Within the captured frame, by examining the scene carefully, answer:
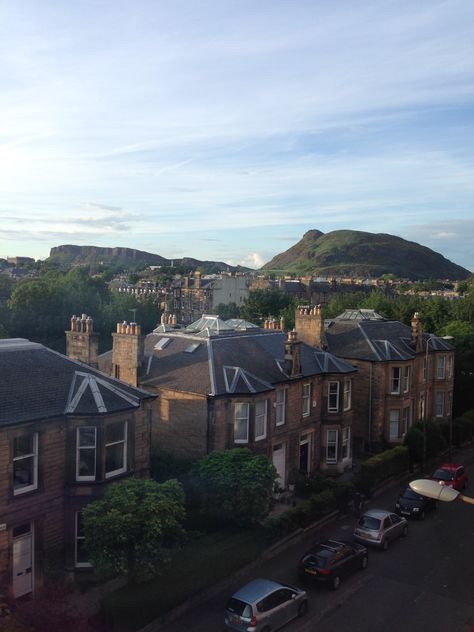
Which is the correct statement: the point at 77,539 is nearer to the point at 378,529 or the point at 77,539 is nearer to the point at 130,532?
the point at 130,532

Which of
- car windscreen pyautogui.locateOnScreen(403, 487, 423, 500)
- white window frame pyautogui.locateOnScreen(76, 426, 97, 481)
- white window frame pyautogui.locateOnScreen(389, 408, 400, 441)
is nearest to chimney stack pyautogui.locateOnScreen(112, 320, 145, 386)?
white window frame pyautogui.locateOnScreen(76, 426, 97, 481)

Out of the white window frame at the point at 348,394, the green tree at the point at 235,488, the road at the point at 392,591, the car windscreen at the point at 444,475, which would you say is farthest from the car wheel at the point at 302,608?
the white window frame at the point at 348,394

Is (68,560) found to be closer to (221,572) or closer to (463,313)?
(221,572)

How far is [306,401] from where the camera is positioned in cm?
3491

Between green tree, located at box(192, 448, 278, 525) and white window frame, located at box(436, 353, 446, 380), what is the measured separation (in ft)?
90.0

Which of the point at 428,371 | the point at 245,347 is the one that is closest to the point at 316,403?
the point at 245,347

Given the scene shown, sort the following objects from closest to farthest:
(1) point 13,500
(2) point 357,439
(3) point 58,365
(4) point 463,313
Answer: (1) point 13,500 < (3) point 58,365 < (2) point 357,439 < (4) point 463,313

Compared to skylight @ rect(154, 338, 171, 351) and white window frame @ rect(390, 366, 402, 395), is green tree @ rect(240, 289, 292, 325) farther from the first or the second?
skylight @ rect(154, 338, 171, 351)

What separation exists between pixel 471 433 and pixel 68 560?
119 ft

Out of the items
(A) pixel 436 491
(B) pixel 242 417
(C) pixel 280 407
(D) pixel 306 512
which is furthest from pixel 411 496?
(A) pixel 436 491

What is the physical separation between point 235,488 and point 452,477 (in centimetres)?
1660

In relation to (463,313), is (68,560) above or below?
below

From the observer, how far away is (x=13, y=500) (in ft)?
63.7

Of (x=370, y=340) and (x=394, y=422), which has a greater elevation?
(x=370, y=340)
